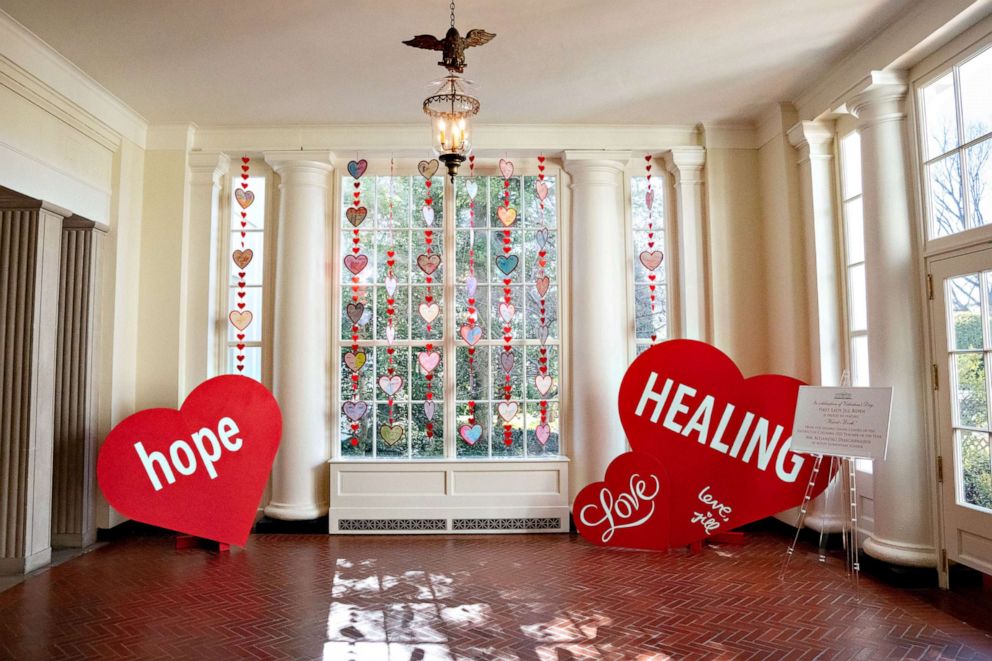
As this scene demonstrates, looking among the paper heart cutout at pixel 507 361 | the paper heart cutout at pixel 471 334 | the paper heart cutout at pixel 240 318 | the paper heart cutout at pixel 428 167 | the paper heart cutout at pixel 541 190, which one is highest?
the paper heart cutout at pixel 428 167

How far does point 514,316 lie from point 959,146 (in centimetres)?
388

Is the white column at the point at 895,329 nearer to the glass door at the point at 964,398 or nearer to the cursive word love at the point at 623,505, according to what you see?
the glass door at the point at 964,398

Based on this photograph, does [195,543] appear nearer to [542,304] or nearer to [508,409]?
[508,409]

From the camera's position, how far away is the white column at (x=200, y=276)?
6199 millimetres

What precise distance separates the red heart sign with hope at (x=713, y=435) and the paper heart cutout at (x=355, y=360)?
2.62 metres

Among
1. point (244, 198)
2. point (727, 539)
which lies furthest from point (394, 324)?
point (727, 539)

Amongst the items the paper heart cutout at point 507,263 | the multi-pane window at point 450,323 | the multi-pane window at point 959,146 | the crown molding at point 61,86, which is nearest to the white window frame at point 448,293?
the multi-pane window at point 450,323

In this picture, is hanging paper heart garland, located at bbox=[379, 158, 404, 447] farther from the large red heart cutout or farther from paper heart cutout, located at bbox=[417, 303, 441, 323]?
the large red heart cutout

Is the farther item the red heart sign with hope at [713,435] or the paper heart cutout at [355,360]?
the paper heart cutout at [355,360]

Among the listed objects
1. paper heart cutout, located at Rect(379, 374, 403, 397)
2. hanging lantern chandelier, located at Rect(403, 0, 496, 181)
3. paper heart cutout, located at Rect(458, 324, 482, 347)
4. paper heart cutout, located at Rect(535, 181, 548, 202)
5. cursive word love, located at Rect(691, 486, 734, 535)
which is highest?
paper heart cutout, located at Rect(535, 181, 548, 202)

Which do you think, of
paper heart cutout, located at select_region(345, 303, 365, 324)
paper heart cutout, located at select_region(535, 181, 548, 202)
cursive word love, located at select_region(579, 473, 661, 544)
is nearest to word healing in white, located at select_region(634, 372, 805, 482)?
cursive word love, located at select_region(579, 473, 661, 544)

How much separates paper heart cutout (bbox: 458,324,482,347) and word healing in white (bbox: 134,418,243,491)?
90.4 inches

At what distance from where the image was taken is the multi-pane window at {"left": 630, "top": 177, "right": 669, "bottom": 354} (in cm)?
640

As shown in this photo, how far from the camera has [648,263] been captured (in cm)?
632
